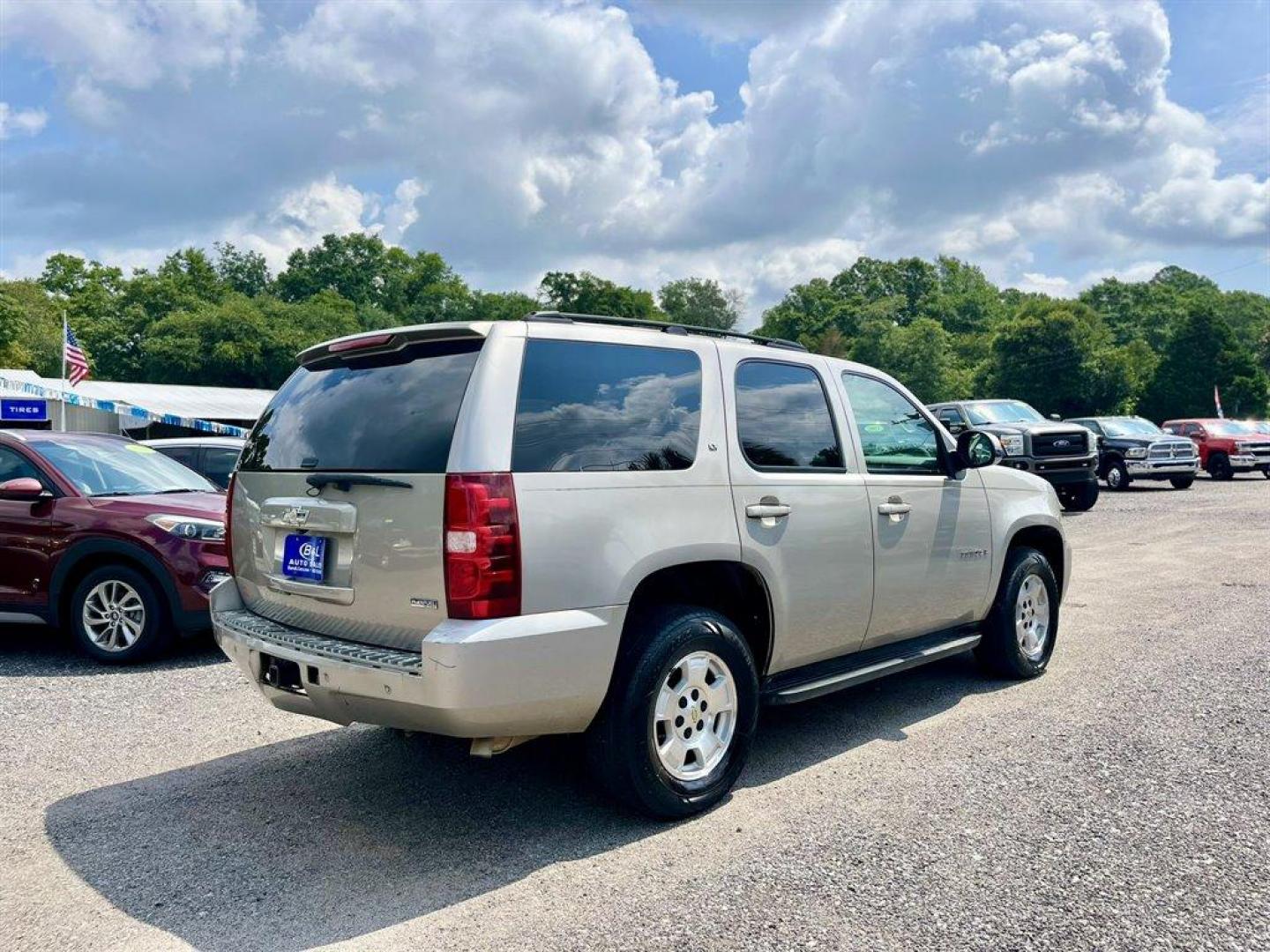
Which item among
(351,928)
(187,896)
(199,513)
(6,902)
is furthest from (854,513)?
(199,513)

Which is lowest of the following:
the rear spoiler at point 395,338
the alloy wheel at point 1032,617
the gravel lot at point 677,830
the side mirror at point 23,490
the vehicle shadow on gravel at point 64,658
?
the gravel lot at point 677,830

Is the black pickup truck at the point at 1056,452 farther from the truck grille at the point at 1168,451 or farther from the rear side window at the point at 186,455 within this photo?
the rear side window at the point at 186,455

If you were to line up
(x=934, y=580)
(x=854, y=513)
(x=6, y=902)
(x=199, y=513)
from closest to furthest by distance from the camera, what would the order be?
1. (x=6, y=902)
2. (x=854, y=513)
3. (x=934, y=580)
4. (x=199, y=513)

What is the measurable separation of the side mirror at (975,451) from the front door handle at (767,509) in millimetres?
1601

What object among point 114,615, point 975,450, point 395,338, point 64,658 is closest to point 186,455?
point 64,658

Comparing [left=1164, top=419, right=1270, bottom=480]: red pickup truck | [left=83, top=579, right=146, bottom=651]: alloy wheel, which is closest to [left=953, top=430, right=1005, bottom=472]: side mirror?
[left=83, top=579, right=146, bottom=651]: alloy wheel

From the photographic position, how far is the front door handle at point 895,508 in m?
4.71

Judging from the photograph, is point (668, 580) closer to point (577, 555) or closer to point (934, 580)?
point (577, 555)

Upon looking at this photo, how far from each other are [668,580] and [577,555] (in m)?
0.65

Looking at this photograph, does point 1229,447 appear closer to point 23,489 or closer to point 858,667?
point 858,667

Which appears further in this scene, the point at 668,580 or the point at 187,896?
the point at 668,580

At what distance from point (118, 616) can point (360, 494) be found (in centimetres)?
399

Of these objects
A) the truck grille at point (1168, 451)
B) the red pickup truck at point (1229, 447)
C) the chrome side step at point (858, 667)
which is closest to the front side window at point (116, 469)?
the chrome side step at point (858, 667)

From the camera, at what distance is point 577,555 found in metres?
3.42
